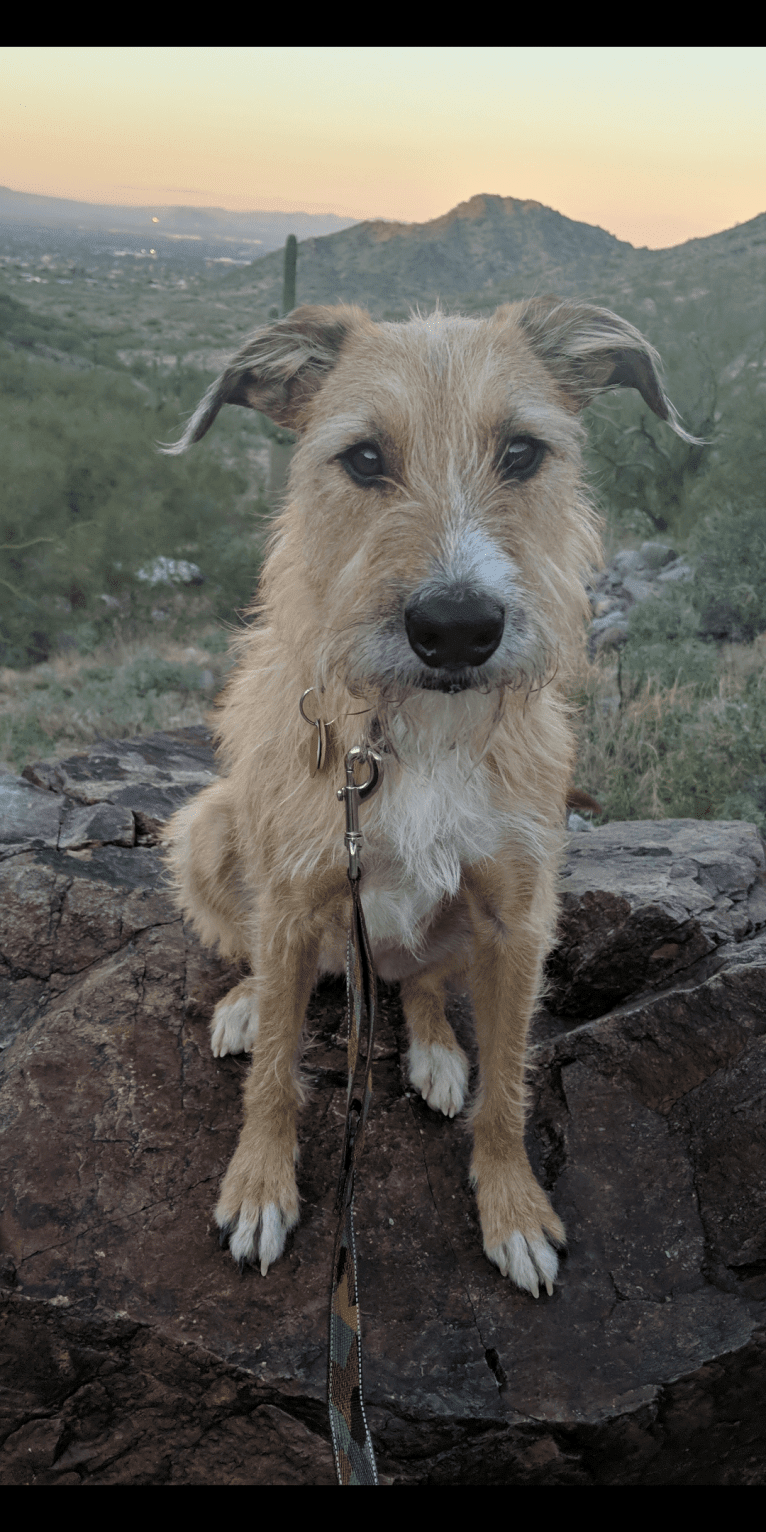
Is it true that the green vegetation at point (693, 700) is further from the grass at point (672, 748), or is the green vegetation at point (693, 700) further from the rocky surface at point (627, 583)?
the rocky surface at point (627, 583)

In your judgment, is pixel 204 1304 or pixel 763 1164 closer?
pixel 204 1304

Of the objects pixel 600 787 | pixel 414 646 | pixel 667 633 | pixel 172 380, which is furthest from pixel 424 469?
pixel 172 380

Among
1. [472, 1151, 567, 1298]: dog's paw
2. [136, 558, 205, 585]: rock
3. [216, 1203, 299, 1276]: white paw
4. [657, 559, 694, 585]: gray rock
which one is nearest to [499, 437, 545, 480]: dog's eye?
[472, 1151, 567, 1298]: dog's paw

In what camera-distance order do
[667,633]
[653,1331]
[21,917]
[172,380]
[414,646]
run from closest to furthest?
[414,646], [653,1331], [21,917], [667,633], [172,380]

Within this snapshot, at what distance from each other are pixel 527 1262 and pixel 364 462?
2099 mm

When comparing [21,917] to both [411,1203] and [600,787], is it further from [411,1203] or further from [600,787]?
[600,787]

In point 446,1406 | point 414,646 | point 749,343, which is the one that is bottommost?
point 446,1406

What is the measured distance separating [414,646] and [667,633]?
8.81m

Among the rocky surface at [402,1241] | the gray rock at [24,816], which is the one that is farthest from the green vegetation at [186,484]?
the rocky surface at [402,1241]

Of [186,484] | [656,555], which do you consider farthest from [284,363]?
[186,484]

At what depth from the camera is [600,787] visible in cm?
627

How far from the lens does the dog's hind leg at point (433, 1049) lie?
8.94 ft

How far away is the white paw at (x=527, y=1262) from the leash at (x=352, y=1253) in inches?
21.0

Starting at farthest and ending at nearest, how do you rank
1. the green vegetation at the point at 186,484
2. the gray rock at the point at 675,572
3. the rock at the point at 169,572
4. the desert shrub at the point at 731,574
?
the rock at the point at 169,572
the gray rock at the point at 675,572
the green vegetation at the point at 186,484
the desert shrub at the point at 731,574
